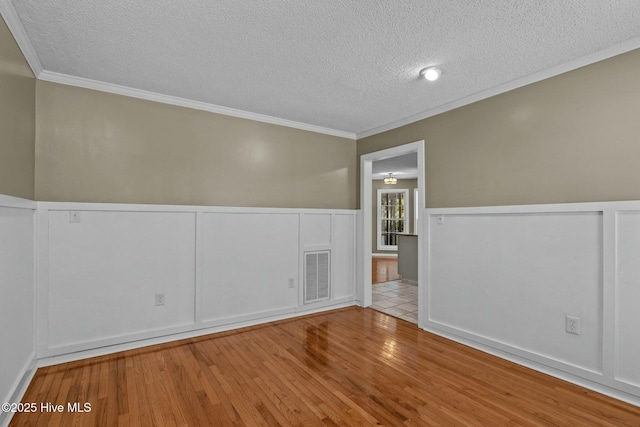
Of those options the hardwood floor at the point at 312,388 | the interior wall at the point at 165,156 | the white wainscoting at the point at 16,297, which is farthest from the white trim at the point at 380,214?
the white wainscoting at the point at 16,297

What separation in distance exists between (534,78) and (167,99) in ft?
11.0

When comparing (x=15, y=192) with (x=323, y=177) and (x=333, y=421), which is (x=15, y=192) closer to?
(x=333, y=421)

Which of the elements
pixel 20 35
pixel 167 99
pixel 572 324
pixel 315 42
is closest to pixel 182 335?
pixel 167 99

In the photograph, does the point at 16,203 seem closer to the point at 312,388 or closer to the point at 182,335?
the point at 182,335

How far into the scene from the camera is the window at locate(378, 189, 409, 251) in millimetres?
9523

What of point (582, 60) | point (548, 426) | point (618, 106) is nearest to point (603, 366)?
point (548, 426)

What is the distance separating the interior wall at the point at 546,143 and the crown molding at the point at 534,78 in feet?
0.12

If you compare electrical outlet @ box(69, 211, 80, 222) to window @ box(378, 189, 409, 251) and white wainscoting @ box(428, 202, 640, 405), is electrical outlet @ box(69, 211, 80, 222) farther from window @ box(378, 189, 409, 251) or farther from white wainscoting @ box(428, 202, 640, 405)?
window @ box(378, 189, 409, 251)

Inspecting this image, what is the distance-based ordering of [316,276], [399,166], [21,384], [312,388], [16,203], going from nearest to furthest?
[16,203]
[21,384]
[312,388]
[316,276]
[399,166]

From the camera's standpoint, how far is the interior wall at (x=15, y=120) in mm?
1913

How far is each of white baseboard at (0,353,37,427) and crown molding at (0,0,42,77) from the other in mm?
2228

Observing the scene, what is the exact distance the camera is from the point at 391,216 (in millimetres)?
9609

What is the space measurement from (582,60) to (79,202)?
4215mm

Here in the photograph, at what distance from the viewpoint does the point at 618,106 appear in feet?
7.29
